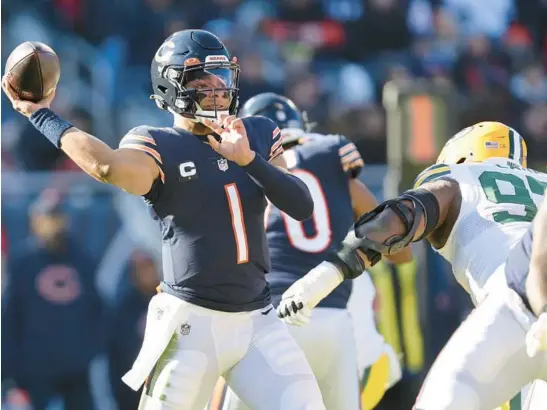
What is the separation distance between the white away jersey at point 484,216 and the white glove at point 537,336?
1.39 feet

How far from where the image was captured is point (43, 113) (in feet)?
12.1

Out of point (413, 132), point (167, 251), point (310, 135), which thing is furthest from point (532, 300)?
point (413, 132)

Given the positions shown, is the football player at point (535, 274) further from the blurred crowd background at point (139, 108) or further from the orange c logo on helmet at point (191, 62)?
the blurred crowd background at point (139, 108)

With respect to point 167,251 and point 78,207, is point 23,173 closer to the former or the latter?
point 78,207

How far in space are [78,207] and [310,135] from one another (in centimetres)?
300

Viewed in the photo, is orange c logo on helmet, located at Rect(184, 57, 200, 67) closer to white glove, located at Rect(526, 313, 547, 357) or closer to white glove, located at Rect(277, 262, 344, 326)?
white glove, located at Rect(277, 262, 344, 326)

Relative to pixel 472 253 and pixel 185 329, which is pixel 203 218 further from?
pixel 472 253

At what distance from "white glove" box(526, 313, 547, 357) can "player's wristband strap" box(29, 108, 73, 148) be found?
1511 millimetres

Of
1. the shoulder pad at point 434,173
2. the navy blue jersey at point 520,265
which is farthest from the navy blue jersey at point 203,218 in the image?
the navy blue jersey at point 520,265

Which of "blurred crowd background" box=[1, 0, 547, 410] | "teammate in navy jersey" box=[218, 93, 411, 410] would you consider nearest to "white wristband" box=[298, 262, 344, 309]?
"teammate in navy jersey" box=[218, 93, 411, 410]

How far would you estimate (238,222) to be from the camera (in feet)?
12.4

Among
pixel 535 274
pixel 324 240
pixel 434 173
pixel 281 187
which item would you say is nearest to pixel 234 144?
pixel 281 187

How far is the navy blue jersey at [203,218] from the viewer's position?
373 centimetres

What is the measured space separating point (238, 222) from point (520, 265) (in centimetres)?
92
